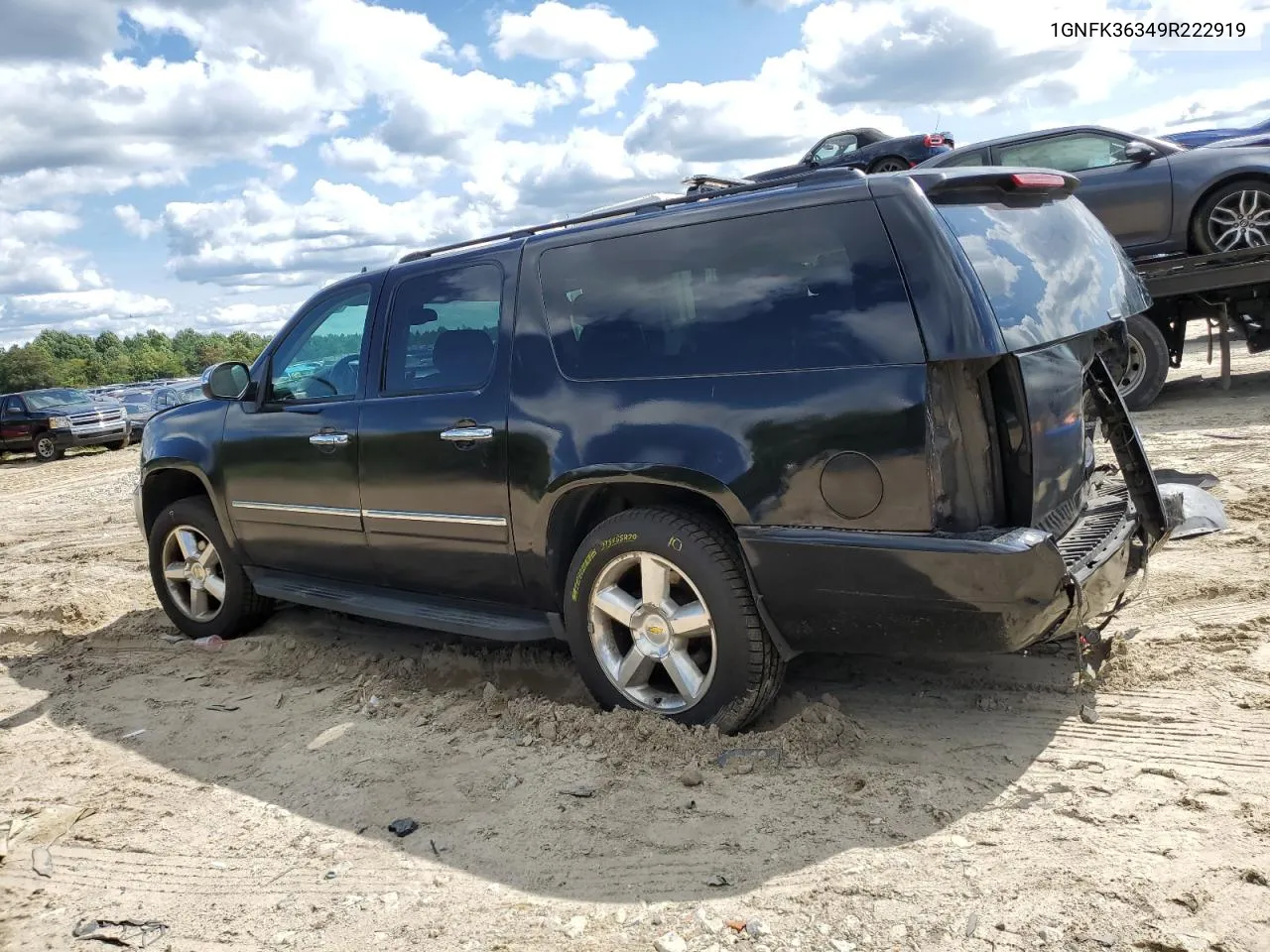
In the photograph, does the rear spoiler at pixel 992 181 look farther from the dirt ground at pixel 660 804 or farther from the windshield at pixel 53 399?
the windshield at pixel 53 399

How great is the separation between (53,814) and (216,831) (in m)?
0.73

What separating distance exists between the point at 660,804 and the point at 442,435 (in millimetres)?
1759

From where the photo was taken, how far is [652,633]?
3.76 metres

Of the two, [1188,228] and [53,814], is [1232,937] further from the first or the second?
[1188,228]

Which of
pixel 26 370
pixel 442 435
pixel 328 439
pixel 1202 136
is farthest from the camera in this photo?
pixel 26 370

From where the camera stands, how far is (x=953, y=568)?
10.1 ft

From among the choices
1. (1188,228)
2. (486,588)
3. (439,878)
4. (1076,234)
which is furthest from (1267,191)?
(439,878)

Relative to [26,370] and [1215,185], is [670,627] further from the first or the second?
[26,370]

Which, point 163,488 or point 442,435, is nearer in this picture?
point 442,435

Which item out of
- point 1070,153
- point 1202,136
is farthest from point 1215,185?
point 1202,136

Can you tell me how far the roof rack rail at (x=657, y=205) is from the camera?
3498mm

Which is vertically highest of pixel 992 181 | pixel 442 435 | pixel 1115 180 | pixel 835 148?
pixel 835 148

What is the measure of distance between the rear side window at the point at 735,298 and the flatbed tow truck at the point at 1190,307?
670cm

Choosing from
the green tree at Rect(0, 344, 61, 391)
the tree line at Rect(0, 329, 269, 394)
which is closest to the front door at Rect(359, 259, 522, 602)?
the tree line at Rect(0, 329, 269, 394)
